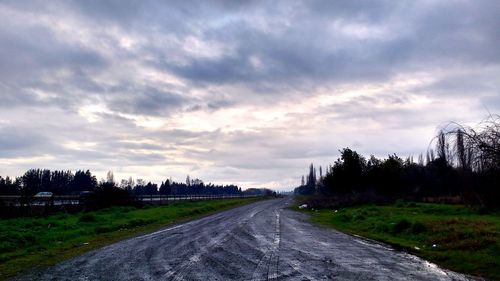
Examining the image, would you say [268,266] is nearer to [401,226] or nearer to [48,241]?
[401,226]

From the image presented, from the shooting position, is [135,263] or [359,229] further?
[359,229]

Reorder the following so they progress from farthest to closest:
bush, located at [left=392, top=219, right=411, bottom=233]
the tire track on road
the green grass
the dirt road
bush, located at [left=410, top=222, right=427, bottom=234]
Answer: bush, located at [left=392, top=219, right=411, bottom=233]
bush, located at [left=410, top=222, right=427, bottom=234]
the green grass
the dirt road
the tire track on road

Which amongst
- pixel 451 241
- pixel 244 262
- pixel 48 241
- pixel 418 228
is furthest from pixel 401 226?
pixel 48 241

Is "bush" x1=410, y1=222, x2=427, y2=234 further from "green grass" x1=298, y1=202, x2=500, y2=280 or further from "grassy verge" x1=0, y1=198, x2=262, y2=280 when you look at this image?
"grassy verge" x1=0, y1=198, x2=262, y2=280

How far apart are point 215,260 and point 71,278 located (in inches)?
168

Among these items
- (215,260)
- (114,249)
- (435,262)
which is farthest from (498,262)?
(114,249)

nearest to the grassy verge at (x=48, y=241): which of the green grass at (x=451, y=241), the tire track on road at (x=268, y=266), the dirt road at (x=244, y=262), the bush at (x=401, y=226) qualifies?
the dirt road at (x=244, y=262)

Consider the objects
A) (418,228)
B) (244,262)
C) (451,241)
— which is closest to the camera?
(244,262)

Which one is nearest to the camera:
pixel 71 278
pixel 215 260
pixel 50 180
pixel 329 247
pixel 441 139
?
pixel 71 278

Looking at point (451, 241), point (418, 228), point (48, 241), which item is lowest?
point (48, 241)

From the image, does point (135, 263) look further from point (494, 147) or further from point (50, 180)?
point (50, 180)

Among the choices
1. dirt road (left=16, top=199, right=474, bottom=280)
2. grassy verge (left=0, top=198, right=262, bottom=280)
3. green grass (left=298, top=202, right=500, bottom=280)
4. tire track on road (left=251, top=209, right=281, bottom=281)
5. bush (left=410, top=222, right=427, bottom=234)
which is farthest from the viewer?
bush (left=410, top=222, right=427, bottom=234)

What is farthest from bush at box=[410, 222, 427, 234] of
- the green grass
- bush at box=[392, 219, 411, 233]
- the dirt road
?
the dirt road

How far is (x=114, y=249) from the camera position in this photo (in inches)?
667
